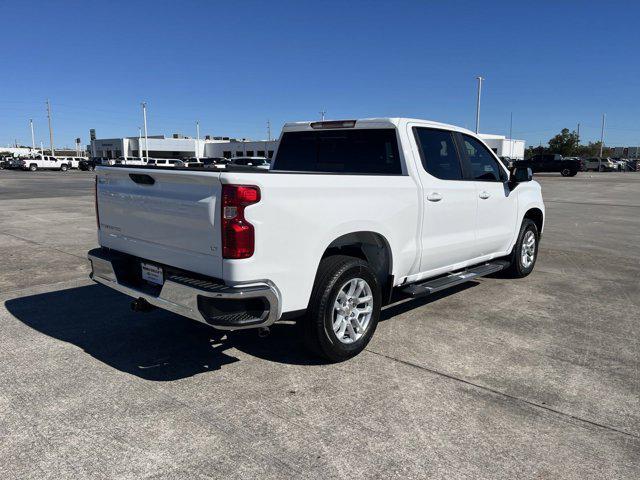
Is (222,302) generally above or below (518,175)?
below

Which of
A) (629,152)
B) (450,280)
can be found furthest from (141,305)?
(629,152)

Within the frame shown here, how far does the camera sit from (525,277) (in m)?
7.38

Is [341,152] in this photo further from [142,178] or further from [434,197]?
[142,178]

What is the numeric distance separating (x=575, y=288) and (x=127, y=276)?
5534 mm

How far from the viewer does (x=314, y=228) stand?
12.4 ft

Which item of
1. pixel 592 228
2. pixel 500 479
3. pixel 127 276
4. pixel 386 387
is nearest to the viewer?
pixel 500 479

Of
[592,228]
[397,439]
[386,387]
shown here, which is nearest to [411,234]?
[386,387]

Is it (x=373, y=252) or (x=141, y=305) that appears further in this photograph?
(x=373, y=252)

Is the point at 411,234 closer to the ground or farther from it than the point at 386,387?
farther from it

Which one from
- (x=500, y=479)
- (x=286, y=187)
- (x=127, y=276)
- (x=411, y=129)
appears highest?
(x=411, y=129)

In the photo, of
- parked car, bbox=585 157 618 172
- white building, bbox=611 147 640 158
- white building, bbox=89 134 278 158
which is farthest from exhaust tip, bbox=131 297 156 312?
white building, bbox=611 147 640 158

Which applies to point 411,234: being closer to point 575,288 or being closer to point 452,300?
point 452,300

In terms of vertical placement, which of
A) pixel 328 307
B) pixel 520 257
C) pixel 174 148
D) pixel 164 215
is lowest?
pixel 520 257

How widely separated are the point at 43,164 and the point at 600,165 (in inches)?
2602
